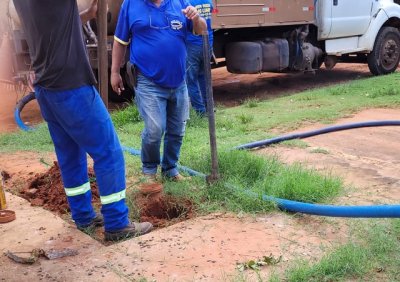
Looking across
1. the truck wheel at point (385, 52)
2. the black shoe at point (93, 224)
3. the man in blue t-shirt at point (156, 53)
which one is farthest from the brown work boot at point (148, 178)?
the truck wheel at point (385, 52)

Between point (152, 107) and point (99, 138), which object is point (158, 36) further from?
point (99, 138)

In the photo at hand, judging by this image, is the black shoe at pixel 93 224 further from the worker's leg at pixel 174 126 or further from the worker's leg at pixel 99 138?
the worker's leg at pixel 174 126

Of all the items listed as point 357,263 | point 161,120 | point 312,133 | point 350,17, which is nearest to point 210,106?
point 161,120

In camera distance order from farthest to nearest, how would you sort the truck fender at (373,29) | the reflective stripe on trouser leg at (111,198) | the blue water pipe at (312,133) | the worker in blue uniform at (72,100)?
the truck fender at (373,29) < the blue water pipe at (312,133) < the reflective stripe on trouser leg at (111,198) < the worker in blue uniform at (72,100)

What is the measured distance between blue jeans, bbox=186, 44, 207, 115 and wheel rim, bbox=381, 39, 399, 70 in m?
5.70

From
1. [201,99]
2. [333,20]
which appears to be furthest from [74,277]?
[333,20]

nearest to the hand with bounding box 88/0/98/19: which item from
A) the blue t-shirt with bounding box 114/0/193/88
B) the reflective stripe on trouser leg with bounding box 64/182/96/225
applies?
the blue t-shirt with bounding box 114/0/193/88

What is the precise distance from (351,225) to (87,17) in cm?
235

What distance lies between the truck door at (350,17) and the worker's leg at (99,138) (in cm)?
807

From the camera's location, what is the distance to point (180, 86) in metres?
4.37

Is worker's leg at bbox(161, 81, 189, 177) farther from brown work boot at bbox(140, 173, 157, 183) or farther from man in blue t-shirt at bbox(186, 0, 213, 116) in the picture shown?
man in blue t-shirt at bbox(186, 0, 213, 116)

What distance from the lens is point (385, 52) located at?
452 inches

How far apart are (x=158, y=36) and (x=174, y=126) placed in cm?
80

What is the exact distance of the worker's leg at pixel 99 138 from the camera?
3.30 metres
